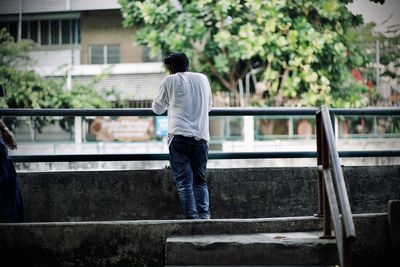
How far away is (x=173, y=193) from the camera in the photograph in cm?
541

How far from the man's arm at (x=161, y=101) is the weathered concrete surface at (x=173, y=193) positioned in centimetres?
94

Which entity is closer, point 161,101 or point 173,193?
point 161,101

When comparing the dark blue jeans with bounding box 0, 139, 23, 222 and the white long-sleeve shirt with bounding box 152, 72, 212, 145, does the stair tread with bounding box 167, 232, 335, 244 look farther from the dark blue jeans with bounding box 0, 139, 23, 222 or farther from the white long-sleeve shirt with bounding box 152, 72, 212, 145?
the dark blue jeans with bounding box 0, 139, 23, 222

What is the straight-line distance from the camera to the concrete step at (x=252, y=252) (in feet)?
12.4

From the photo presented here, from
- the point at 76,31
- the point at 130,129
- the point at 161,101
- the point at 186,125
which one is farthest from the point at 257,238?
the point at 76,31

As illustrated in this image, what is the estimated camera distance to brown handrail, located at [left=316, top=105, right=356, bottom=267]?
128 inches

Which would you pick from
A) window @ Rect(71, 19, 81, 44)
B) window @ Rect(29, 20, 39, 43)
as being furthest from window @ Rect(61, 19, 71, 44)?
window @ Rect(29, 20, 39, 43)

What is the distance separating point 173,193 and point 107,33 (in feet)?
59.1

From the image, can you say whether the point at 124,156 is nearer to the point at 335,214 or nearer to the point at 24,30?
the point at 335,214

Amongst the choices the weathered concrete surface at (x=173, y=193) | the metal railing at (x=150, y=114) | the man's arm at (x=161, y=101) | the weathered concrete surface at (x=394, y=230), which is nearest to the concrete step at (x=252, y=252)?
the weathered concrete surface at (x=394, y=230)

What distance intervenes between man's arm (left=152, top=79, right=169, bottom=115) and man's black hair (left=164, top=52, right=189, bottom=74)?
0.48 ft

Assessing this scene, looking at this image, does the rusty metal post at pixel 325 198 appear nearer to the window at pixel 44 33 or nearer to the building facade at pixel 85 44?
the building facade at pixel 85 44

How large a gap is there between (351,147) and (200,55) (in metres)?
5.91

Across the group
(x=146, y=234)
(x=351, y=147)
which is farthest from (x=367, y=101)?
(x=146, y=234)
